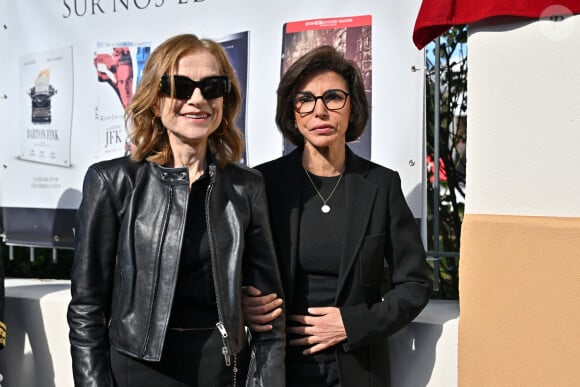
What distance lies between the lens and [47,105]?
4.32 m

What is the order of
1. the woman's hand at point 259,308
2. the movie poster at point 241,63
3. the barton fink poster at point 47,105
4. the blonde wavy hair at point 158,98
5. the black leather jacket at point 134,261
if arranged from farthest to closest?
the barton fink poster at point 47,105
the movie poster at point 241,63
the woman's hand at point 259,308
the blonde wavy hair at point 158,98
the black leather jacket at point 134,261

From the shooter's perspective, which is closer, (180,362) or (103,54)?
(180,362)

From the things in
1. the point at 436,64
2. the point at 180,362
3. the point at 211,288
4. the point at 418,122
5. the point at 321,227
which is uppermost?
the point at 436,64

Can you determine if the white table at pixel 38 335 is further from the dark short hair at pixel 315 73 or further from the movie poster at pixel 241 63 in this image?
the movie poster at pixel 241 63

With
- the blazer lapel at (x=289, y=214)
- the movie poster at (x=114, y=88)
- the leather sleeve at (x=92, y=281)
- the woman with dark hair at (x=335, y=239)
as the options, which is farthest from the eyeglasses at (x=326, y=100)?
the movie poster at (x=114, y=88)

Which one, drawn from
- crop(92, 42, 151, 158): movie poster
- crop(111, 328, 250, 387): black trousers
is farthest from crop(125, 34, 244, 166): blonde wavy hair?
crop(92, 42, 151, 158): movie poster

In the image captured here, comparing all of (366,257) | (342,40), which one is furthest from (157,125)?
(342,40)

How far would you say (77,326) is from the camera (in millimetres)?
2170

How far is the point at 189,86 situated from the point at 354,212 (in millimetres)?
706

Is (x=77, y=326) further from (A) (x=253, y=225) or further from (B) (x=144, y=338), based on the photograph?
(A) (x=253, y=225)

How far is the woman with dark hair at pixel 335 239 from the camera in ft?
8.30

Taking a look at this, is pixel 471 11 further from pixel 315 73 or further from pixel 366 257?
pixel 366 257

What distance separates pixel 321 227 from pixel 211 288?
0.52 meters

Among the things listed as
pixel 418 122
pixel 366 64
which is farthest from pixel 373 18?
pixel 418 122
